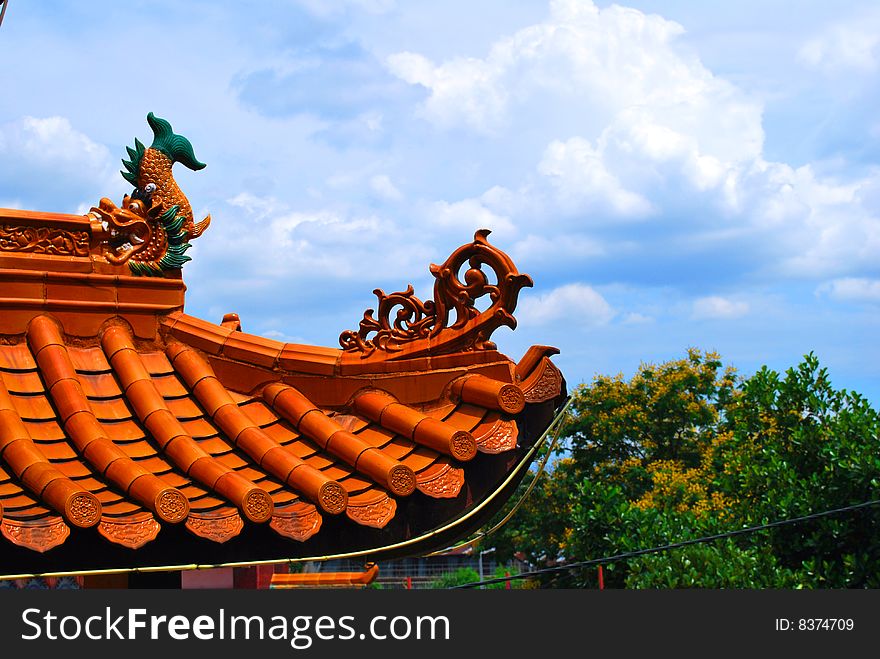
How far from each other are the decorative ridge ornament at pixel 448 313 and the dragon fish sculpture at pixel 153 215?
3.35 ft

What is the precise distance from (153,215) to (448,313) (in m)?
1.63

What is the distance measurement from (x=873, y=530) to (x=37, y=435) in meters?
9.07

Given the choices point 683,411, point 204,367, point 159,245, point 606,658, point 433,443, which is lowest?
point 606,658

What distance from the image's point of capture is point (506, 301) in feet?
17.8

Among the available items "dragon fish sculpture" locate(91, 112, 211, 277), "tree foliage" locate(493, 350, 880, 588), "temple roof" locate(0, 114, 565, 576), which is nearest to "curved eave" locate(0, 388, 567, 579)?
"temple roof" locate(0, 114, 565, 576)

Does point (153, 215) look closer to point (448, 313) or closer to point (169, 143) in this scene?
point (169, 143)

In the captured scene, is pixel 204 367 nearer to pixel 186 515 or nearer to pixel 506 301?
pixel 186 515

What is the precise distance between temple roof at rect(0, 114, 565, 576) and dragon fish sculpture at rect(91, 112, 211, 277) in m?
0.01

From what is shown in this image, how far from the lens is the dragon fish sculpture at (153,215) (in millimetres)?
5621

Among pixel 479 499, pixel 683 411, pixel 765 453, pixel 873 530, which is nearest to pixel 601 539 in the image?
pixel 765 453

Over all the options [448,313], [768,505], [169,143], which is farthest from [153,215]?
[768,505]

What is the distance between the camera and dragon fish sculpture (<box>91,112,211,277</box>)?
5621mm

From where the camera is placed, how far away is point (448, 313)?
18.4 feet

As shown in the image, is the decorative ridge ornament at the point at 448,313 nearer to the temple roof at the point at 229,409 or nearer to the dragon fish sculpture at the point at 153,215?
the temple roof at the point at 229,409
